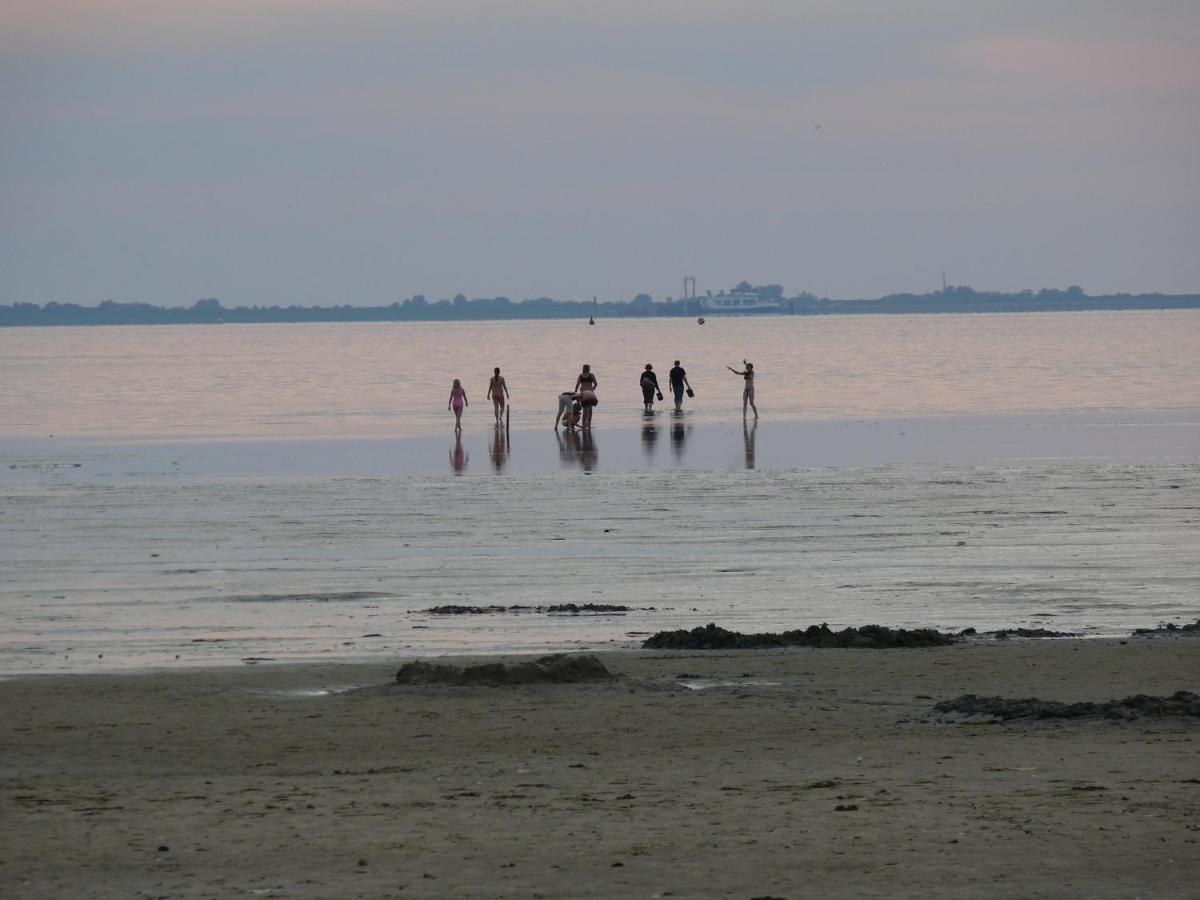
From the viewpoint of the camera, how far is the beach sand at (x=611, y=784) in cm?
743

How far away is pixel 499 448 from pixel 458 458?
2.57m

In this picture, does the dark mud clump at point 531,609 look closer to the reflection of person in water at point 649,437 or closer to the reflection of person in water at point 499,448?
the reflection of person in water at point 499,448

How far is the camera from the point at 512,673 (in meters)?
11.9

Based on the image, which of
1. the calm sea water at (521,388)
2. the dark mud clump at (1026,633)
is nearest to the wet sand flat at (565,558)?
the dark mud clump at (1026,633)

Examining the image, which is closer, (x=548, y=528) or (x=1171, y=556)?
(x=1171, y=556)

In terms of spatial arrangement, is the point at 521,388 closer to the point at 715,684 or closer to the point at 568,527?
the point at 568,527

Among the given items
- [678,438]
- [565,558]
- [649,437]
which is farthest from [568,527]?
[649,437]

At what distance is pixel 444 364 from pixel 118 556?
8248cm

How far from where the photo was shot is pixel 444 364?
334 feet

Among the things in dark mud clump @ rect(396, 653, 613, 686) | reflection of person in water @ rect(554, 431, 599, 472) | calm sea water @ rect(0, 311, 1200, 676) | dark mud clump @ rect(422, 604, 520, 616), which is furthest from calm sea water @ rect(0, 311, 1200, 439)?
dark mud clump @ rect(396, 653, 613, 686)

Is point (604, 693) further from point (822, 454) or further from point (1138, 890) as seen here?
point (822, 454)

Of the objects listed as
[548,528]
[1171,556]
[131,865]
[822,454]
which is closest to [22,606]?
[548,528]

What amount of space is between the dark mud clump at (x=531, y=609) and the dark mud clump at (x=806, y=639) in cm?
184

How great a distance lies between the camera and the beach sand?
743 cm
